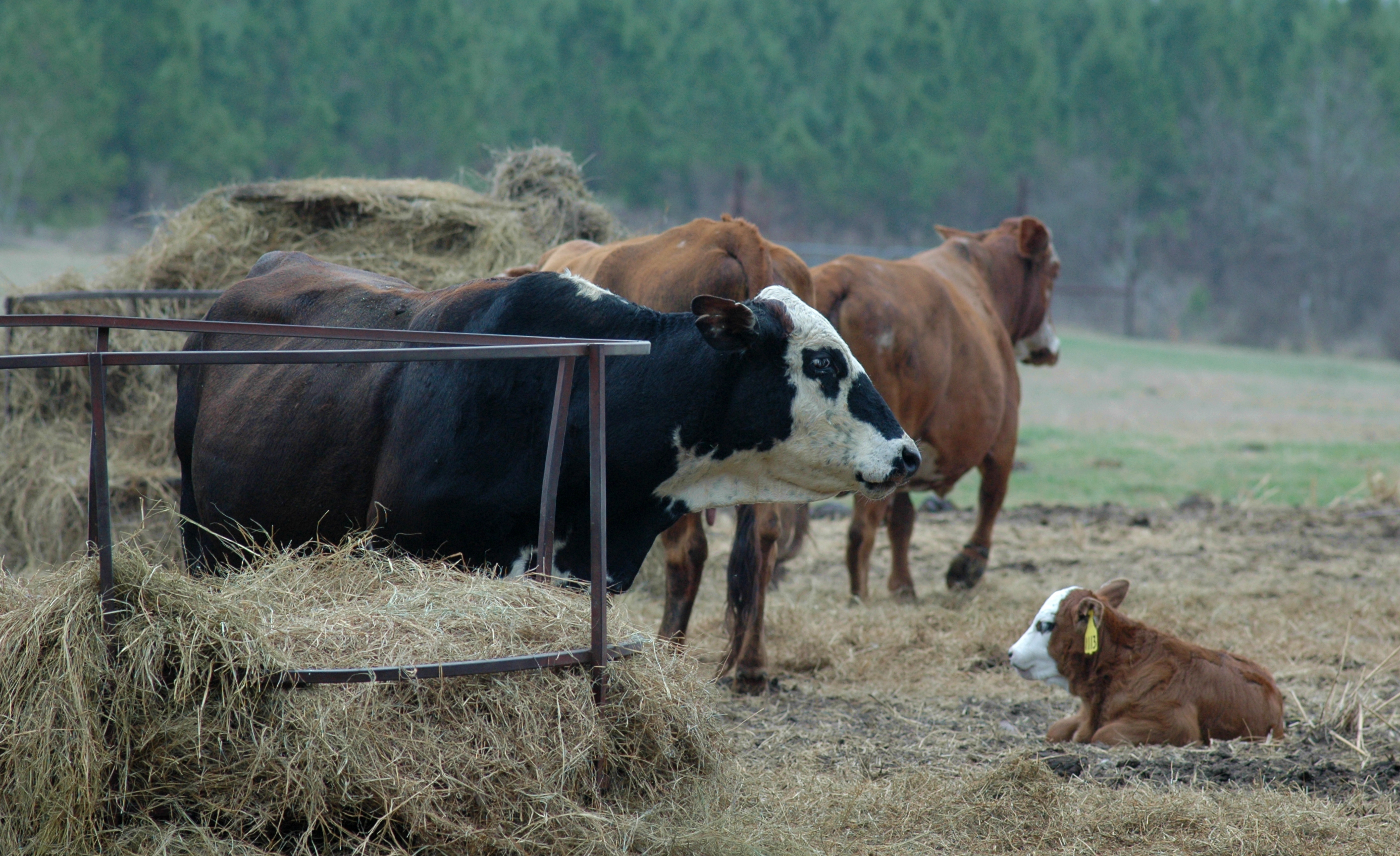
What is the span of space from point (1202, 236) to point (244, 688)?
4762cm

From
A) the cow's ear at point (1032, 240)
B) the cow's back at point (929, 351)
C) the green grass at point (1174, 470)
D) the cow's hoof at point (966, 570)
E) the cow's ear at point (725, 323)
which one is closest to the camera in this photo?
the cow's ear at point (725, 323)

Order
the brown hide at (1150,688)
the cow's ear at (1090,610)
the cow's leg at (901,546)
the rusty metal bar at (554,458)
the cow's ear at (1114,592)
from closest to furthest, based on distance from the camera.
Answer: the rusty metal bar at (554,458), the brown hide at (1150,688), the cow's ear at (1090,610), the cow's ear at (1114,592), the cow's leg at (901,546)

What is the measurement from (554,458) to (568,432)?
57 cm

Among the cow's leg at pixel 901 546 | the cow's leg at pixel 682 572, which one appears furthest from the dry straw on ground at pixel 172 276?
the cow's leg at pixel 901 546

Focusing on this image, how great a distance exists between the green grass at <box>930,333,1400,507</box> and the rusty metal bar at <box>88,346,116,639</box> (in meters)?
9.15

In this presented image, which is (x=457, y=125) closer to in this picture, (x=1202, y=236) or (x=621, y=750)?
(x=1202, y=236)

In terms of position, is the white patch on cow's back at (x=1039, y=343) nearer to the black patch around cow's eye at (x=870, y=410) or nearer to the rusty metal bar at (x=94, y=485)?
the black patch around cow's eye at (x=870, y=410)

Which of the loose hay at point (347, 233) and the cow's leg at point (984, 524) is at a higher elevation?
the loose hay at point (347, 233)

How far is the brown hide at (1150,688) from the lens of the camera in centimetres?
484

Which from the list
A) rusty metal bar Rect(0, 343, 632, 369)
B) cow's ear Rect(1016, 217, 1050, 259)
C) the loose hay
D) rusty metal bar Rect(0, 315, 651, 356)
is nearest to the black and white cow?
rusty metal bar Rect(0, 315, 651, 356)

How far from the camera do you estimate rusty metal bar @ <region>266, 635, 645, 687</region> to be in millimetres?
2688

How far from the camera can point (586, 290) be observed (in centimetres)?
412

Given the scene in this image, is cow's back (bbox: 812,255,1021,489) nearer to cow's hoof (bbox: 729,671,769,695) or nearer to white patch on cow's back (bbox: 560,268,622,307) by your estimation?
cow's hoof (bbox: 729,671,769,695)

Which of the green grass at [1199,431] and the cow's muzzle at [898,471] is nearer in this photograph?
the cow's muzzle at [898,471]
